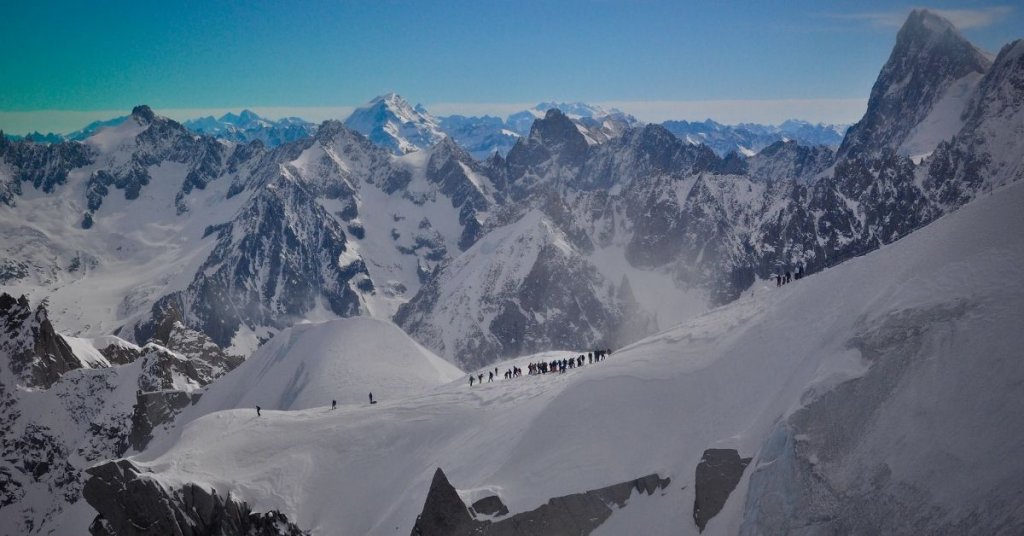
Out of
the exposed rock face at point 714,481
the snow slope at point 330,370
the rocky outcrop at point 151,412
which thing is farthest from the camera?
the rocky outcrop at point 151,412

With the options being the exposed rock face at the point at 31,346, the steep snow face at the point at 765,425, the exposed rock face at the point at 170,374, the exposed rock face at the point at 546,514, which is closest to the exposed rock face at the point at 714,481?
the steep snow face at the point at 765,425

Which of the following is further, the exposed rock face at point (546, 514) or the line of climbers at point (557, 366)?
the line of climbers at point (557, 366)

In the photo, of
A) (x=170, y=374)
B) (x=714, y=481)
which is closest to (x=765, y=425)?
(x=714, y=481)

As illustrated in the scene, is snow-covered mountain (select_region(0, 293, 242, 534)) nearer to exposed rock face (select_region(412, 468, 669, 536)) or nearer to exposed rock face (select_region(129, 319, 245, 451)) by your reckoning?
exposed rock face (select_region(129, 319, 245, 451))

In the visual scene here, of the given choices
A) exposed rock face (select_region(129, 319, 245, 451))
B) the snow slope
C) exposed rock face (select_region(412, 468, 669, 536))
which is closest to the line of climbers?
the snow slope

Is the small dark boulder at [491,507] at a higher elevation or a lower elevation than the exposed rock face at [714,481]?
lower

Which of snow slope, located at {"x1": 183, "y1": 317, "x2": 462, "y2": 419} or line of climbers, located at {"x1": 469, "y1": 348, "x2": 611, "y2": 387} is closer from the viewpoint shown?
line of climbers, located at {"x1": 469, "y1": 348, "x2": 611, "y2": 387}

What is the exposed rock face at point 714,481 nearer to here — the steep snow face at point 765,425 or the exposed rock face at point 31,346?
the steep snow face at point 765,425

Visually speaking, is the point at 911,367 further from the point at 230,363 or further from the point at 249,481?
the point at 230,363
